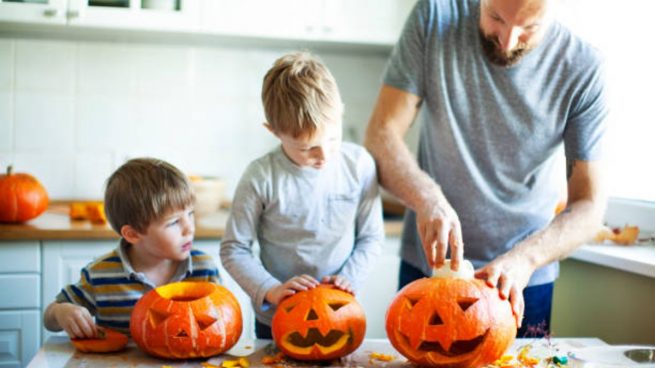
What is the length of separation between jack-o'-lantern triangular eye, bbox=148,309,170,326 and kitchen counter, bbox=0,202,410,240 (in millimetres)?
1145

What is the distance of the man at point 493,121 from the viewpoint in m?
1.64

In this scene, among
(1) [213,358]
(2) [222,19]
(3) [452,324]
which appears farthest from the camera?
(2) [222,19]

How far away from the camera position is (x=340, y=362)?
4.39ft

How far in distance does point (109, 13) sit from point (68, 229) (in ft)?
2.46

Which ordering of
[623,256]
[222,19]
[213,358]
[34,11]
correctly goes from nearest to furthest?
[213,358]
[623,256]
[34,11]
[222,19]

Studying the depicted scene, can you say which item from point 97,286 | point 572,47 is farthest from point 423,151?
point 97,286

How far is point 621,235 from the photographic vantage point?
2.17 metres

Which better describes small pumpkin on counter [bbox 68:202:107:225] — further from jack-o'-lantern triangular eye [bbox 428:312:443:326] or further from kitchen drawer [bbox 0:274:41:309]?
jack-o'-lantern triangular eye [bbox 428:312:443:326]

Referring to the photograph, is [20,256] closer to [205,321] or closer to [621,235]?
[205,321]

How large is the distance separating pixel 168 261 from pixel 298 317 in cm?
43

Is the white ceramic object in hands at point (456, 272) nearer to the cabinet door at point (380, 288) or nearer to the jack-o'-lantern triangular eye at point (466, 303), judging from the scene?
the jack-o'-lantern triangular eye at point (466, 303)

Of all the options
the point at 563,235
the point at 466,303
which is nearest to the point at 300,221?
the point at 466,303

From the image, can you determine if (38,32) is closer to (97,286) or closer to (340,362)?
(97,286)

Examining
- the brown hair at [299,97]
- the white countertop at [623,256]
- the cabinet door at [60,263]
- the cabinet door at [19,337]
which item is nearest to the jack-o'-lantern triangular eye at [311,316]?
the brown hair at [299,97]
